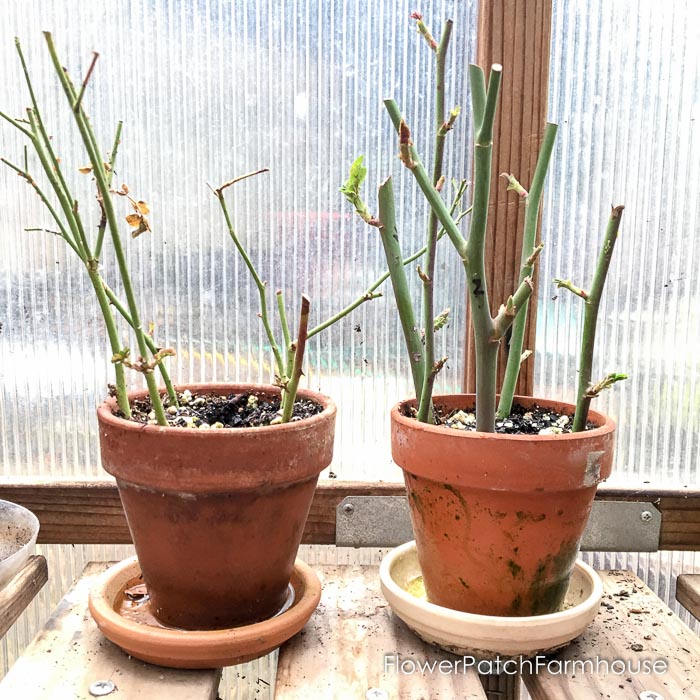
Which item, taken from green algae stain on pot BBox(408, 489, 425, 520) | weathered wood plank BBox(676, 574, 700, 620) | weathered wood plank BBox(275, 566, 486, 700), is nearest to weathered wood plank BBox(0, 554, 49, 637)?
weathered wood plank BBox(275, 566, 486, 700)

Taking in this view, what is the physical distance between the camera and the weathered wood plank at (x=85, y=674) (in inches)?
21.8

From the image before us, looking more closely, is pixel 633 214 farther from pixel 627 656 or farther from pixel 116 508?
pixel 116 508

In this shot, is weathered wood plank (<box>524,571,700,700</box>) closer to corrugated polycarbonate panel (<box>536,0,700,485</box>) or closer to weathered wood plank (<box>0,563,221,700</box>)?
corrugated polycarbonate panel (<box>536,0,700,485</box>)

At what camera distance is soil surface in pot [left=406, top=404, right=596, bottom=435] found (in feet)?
2.20

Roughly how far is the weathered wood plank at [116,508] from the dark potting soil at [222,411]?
171mm

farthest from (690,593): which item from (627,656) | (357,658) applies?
(357,658)

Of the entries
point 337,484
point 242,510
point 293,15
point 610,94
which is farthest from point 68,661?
point 610,94

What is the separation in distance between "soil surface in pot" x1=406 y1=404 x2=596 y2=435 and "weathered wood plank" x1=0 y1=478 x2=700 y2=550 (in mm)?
155

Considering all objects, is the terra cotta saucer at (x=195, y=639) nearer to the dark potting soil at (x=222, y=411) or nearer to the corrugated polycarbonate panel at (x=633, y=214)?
the dark potting soil at (x=222, y=411)

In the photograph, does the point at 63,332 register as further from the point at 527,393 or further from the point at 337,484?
the point at 527,393

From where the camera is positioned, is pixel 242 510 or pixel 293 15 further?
pixel 293 15

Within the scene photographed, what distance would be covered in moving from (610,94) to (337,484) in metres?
0.59

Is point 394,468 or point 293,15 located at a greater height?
point 293,15

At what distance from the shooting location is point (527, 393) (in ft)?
2.72
